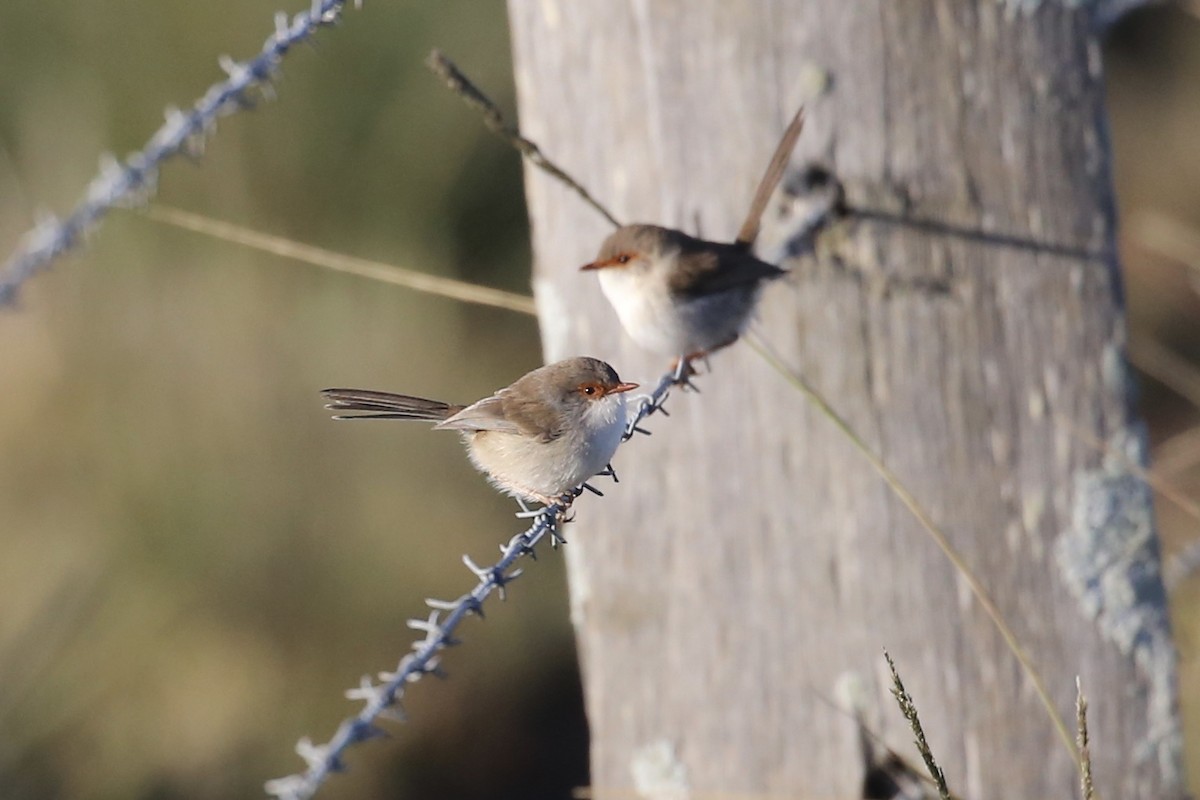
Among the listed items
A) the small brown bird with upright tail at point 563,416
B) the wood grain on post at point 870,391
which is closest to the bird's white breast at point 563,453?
the small brown bird with upright tail at point 563,416

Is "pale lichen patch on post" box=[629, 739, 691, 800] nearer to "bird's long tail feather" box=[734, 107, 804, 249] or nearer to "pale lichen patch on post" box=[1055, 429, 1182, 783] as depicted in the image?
"pale lichen patch on post" box=[1055, 429, 1182, 783]

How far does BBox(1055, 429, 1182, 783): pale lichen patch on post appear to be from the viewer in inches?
114

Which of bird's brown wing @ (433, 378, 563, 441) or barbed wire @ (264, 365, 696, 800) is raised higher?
bird's brown wing @ (433, 378, 563, 441)

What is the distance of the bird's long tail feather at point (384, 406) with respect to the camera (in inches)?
64.8

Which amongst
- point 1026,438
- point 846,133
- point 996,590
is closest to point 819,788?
point 996,590

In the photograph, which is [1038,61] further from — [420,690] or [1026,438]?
[420,690]

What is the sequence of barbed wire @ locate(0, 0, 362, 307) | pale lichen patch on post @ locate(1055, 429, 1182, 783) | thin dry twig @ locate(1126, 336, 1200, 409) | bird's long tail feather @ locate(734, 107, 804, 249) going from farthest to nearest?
thin dry twig @ locate(1126, 336, 1200, 409), pale lichen patch on post @ locate(1055, 429, 1182, 783), bird's long tail feather @ locate(734, 107, 804, 249), barbed wire @ locate(0, 0, 362, 307)

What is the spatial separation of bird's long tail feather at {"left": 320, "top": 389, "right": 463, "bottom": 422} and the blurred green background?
3.35 m

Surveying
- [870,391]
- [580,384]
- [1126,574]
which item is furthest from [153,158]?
[1126,574]

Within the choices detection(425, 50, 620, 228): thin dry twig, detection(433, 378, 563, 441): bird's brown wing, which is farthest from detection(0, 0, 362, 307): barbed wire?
detection(433, 378, 563, 441): bird's brown wing

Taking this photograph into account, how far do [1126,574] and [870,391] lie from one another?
2.69ft

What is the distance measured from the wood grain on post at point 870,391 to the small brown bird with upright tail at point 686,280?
0.08 m

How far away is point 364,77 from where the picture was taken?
21.6 ft

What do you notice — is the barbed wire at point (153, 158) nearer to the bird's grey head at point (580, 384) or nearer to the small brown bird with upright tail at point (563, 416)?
the small brown bird with upright tail at point (563, 416)
